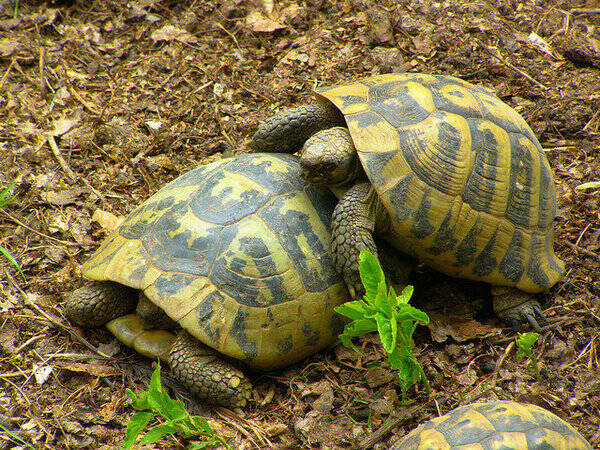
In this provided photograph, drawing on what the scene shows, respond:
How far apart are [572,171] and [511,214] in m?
1.39

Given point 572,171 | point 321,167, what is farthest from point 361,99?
point 572,171

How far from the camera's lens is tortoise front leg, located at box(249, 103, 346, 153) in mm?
4246

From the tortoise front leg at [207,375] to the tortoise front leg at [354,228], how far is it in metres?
0.94

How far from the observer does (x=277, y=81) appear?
19.1 feet

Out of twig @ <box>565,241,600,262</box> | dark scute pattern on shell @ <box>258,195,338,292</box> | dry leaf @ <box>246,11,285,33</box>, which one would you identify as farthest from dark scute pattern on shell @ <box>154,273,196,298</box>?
dry leaf @ <box>246,11,285,33</box>

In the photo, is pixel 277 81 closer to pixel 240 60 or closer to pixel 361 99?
pixel 240 60

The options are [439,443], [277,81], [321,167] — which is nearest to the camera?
[439,443]

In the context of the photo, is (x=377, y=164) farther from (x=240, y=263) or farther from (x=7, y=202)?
(x=7, y=202)

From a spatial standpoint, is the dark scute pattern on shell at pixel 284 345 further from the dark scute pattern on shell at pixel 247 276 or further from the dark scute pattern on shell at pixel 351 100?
the dark scute pattern on shell at pixel 351 100

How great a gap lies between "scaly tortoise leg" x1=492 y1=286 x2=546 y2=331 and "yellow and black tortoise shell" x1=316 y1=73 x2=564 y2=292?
0.09 meters

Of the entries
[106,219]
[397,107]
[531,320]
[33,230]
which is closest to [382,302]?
[397,107]

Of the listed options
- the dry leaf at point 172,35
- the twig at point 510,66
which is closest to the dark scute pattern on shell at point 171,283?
the dry leaf at point 172,35

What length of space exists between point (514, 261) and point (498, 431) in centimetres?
160

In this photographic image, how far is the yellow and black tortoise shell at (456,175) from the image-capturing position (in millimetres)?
3652
